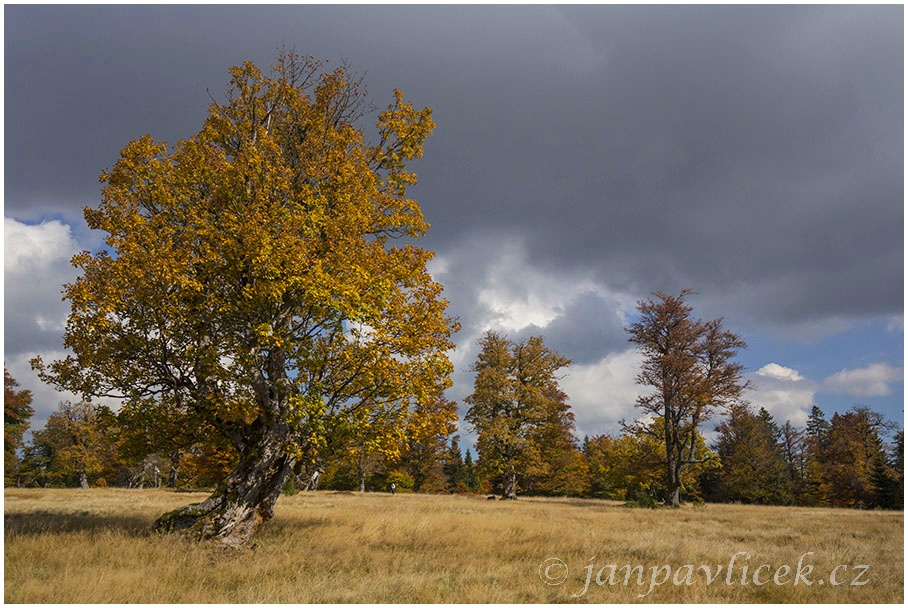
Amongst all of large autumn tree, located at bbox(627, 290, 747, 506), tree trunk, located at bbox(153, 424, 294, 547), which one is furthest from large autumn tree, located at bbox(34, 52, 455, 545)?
large autumn tree, located at bbox(627, 290, 747, 506)

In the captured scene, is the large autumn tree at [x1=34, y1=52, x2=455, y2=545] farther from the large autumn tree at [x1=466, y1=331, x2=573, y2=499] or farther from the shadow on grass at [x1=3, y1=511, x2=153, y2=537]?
the large autumn tree at [x1=466, y1=331, x2=573, y2=499]

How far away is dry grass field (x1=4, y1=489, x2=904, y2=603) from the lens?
812 centimetres

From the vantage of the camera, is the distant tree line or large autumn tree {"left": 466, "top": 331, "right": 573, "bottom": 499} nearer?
the distant tree line

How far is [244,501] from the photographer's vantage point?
37.2 ft

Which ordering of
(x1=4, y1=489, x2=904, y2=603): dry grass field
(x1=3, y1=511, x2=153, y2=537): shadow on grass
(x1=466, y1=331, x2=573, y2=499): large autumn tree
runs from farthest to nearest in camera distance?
(x1=466, y1=331, x2=573, y2=499): large autumn tree, (x1=3, y1=511, x2=153, y2=537): shadow on grass, (x1=4, y1=489, x2=904, y2=603): dry grass field

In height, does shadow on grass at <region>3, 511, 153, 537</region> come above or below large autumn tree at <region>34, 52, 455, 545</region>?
below

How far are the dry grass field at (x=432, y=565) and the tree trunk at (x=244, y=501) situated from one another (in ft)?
1.82

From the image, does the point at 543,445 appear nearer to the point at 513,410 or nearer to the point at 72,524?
the point at 513,410

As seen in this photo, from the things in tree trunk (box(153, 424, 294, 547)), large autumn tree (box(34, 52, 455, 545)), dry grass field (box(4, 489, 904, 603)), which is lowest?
dry grass field (box(4, 489, 904, 603))

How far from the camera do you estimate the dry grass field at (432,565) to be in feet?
26.7

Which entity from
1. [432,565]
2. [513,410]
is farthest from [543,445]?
[432,565]

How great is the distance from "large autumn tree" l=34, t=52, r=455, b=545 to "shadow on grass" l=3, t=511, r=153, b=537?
6.05 ft

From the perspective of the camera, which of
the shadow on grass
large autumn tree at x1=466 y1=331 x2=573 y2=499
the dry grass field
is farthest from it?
large autumn tree at x1=466 y1=331 x2=573 y2=499

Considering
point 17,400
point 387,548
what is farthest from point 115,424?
point 17,400
